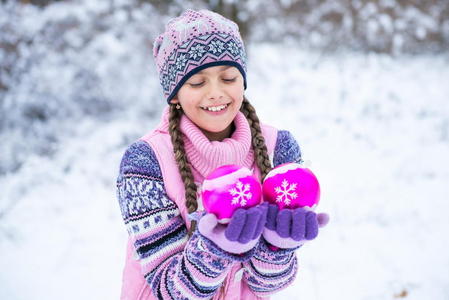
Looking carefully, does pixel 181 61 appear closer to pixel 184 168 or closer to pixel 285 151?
pixel 184 168

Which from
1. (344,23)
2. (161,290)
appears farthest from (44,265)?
(344,23)

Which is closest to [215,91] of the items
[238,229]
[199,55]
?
[199,55]

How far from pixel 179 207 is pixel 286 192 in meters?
0.43

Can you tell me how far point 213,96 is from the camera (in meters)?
1.38

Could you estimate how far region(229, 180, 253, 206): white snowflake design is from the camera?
113cm

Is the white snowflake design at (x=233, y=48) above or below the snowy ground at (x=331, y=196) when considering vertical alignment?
above

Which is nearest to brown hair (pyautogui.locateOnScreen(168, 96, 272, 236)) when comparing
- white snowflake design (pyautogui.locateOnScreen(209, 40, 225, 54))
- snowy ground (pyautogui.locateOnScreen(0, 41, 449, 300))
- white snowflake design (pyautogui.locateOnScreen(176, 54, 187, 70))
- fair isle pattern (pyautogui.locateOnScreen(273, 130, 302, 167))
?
fair isle pattern (pyautogui.locateOnScreen(273, 130, 302, 167))

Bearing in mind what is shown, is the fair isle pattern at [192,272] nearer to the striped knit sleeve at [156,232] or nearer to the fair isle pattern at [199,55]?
the striped knit sleeve at [156,232]

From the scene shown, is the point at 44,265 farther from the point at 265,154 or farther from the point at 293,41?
the point at 293,41

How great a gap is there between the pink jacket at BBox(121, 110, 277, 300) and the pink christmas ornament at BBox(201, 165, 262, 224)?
0.22 metres

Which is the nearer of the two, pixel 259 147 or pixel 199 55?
pixel 199 55

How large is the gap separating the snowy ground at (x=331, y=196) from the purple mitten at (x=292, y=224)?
1.65 meters

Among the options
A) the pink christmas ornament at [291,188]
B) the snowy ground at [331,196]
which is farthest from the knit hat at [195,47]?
the snowy ground at [331,196]

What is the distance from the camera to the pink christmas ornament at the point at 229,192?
3.70 ft
